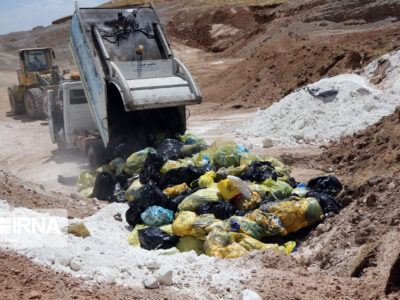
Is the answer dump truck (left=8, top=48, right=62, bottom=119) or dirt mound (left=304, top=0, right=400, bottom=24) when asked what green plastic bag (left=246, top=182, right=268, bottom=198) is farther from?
dirt mound (left=304, top=0, right=400, bottom=24)

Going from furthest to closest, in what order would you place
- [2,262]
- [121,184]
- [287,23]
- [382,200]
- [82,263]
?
[287,23] < [121,184] < [382,200] < [82,263] < [2,262]

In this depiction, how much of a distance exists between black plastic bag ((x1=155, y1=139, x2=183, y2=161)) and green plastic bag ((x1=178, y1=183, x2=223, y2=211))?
1.66 meters

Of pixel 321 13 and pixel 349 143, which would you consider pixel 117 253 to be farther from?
pixel 321 13

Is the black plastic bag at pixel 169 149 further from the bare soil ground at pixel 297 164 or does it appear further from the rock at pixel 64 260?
the rock at pixel 64 260

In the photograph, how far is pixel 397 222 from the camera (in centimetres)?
505

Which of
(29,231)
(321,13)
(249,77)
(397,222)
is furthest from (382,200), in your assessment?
(321,13)

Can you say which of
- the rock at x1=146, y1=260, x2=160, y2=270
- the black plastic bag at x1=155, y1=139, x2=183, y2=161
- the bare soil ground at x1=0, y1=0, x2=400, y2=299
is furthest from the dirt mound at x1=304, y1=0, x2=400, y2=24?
the rock at x1=146, y1=260, x2=160, y2=270

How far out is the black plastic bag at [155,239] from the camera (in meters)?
5.71

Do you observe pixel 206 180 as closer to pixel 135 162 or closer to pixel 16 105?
pixel 135 162

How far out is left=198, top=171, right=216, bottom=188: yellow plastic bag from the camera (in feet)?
22.5

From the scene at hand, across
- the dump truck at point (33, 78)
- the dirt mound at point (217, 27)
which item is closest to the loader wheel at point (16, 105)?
the dump truck at point (33, 78)

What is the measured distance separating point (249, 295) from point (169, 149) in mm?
4652

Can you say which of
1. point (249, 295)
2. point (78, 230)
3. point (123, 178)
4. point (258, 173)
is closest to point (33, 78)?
point (123, 178)

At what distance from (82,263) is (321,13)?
2367 centimetres
